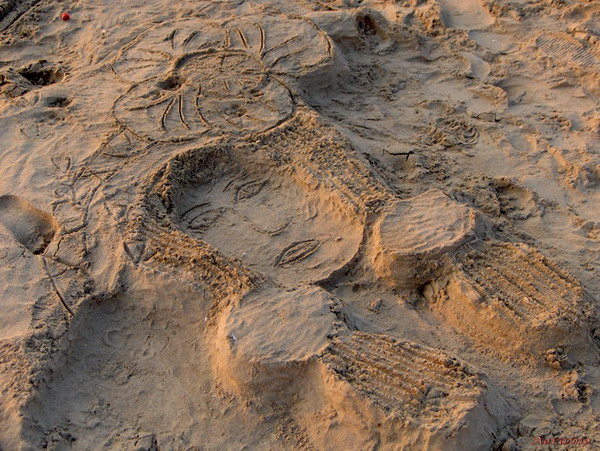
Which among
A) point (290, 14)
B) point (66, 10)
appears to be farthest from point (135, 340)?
point (66, 10)

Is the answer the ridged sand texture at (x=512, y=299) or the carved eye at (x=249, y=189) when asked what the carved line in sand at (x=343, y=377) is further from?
the carved eye at (x=249, y=189)

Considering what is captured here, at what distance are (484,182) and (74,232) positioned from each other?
7.01 ft

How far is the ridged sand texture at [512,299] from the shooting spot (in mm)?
2479

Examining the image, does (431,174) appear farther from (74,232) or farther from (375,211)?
(74,232)

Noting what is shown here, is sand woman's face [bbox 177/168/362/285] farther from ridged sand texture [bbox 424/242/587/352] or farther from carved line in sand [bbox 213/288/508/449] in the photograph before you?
ridged sand texture [bbox 424/242/587/352]

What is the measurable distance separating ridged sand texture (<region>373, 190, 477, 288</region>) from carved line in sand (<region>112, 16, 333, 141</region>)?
104 cm

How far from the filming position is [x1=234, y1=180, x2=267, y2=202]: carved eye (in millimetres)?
3287

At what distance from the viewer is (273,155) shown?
3.35 metres

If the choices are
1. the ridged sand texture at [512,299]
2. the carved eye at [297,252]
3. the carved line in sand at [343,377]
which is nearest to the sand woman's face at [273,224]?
the carved eye at [297,252]

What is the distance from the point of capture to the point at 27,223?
3127 mm

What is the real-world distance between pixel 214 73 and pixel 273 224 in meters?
1.29

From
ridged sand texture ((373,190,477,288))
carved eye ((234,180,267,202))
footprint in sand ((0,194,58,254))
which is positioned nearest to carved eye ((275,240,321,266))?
ridged sand texture ((373,190,477,288))

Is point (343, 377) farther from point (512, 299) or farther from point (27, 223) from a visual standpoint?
point (27, 223)

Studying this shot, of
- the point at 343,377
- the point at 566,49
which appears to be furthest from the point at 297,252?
the point at 566,49
